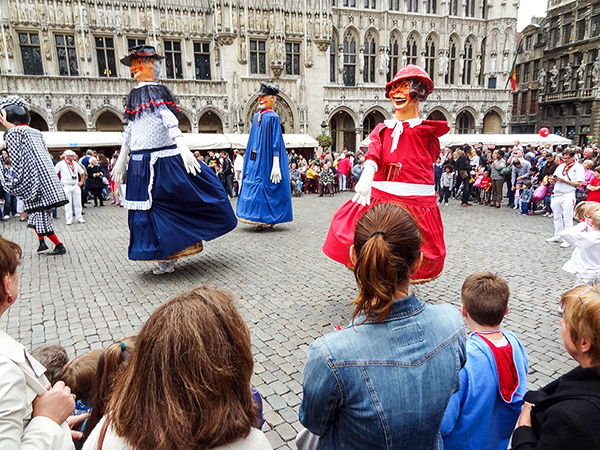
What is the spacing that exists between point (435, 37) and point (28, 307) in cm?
3046

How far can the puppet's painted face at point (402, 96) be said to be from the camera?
3.99 metres

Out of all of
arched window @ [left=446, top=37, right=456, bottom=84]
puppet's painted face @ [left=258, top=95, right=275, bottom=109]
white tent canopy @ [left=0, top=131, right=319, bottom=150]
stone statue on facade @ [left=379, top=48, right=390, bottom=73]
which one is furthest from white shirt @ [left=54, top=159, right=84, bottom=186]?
arched window @ [left=446, top=37, right=456, bottom=84]

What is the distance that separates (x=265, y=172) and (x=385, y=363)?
6.89 m

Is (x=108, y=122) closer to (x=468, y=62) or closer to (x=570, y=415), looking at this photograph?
(x=468, y=62)

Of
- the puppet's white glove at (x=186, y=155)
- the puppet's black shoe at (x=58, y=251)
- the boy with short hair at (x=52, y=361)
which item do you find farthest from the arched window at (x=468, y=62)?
the boy with short hair at (x=52, y=361)

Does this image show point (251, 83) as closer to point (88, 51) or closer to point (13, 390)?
point (88, 51)

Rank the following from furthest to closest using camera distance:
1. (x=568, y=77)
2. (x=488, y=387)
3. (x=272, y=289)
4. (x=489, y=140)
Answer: (x=568, y=77) → (x=489, y=140) → (x=272, y=289) → (x=488, y=387)

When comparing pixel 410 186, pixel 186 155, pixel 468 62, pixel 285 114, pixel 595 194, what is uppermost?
pixel 468 62


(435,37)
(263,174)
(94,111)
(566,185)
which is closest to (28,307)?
(263,174)

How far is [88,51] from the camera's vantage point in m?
21.0

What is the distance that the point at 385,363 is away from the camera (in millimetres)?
1243

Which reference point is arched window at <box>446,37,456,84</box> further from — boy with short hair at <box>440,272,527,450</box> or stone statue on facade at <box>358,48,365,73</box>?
boy with short hair at <box>440,272,527,450</box>

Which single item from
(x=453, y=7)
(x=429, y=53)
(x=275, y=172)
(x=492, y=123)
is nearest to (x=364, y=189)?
(x=275, y=172)

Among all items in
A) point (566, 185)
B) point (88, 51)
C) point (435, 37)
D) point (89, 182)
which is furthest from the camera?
point (435, 37)
